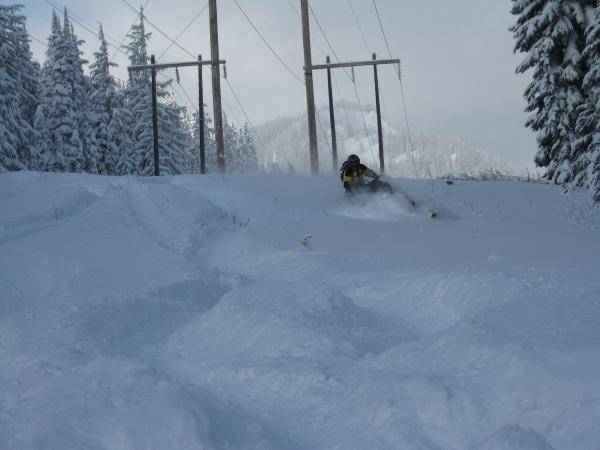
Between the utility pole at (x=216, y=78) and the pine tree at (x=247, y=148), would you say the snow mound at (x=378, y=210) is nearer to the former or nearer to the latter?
the utility pole at (x=216, y=78)

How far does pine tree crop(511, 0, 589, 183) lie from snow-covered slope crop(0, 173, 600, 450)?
10.2m

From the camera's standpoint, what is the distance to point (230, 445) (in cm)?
226

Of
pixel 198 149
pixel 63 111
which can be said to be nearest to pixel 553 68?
pixel 63 111

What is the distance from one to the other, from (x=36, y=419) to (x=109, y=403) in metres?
0.32

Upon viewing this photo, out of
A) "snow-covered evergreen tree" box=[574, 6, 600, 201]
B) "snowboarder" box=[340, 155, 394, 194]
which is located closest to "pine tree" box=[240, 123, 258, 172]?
"snowboarder" box=[340, 155, 394, 194]

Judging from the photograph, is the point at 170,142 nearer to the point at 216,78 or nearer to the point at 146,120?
the point at 146,120

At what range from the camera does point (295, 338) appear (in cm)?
323

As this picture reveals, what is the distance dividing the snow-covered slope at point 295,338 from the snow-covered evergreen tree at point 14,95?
57.4ft

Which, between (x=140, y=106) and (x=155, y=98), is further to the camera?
(x=140, y=106)

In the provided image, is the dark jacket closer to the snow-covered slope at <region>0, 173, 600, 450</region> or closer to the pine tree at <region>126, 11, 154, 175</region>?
the snow-covered slope at <region>0, 173, 600, 450</region>

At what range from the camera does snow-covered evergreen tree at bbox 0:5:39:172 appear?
21.9 meters

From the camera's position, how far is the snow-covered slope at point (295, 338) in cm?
223

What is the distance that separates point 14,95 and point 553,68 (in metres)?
21.9

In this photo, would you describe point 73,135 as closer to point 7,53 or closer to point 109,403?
point 7,53
